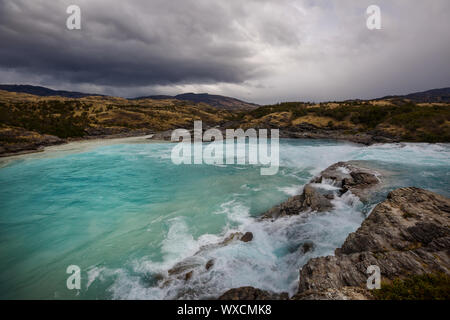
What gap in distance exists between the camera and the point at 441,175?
48.1ft

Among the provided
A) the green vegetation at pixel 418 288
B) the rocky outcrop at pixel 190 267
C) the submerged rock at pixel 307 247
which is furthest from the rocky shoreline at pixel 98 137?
the rocky outcrop at pixel 190 267

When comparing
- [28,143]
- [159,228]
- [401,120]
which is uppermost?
[401,120]

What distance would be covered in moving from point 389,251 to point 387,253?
428 mm

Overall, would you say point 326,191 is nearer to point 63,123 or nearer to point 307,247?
point 307,247

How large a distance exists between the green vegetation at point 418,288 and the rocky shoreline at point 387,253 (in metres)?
0.24

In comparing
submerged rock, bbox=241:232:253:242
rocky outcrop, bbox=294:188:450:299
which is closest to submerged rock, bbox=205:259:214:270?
submerged rock, bbox=241:232:253:242

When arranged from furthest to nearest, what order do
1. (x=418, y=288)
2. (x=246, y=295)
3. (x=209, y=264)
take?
1. (x=209, y=264)
2. (x=246, y=295)
3. (x=418, y=288)

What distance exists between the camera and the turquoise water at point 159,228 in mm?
7121

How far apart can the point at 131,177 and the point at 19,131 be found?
36.5 metres

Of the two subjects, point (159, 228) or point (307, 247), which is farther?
point (159, 228)

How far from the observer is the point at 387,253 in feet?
17.8

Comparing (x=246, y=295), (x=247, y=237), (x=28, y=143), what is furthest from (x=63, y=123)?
(x=246, y=295)

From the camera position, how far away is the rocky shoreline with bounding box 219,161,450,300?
15.1 feet
